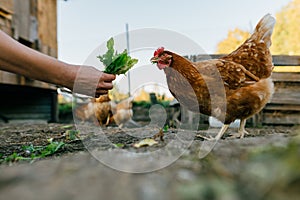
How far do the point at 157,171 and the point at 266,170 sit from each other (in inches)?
13.0

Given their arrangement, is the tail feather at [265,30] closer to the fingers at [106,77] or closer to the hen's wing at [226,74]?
the hen's wing at [226,74]

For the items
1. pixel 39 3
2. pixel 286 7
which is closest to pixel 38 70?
pixel 39 3

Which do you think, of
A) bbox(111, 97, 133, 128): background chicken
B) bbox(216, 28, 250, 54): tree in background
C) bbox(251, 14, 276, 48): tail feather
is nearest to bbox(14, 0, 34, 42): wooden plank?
bbox(111, 97, 133, 128): background chicken

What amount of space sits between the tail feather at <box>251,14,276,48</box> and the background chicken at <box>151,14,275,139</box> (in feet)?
1.41

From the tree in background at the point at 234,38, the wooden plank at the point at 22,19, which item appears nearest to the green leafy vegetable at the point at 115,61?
the wooden plank at the point at 22,19

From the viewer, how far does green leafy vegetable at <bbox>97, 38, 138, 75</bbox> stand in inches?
97.5

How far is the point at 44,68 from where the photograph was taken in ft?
6.52

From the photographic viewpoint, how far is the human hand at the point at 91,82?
212 centimetres

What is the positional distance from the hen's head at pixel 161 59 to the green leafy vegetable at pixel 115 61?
0.25 m

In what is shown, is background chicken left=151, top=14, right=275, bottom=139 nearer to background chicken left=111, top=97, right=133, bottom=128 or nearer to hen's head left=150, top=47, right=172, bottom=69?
hen's head left=150, top=47, right=172, bottom=69

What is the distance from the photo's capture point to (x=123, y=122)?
607 centimetres

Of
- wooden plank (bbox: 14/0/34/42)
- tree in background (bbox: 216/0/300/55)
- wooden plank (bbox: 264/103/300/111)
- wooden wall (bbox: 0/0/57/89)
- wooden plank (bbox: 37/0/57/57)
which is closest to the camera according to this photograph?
wooden plank (bbox: 264/103/300/111)

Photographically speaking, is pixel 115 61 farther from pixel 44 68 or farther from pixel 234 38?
pixel 234 38

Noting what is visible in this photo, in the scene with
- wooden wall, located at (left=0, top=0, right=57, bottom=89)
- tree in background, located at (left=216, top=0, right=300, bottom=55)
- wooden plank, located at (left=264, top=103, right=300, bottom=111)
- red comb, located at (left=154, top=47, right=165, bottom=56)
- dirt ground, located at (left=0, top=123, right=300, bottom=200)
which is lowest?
dirt ground, located at (left=0, top=123, right=300, bottom=200)
